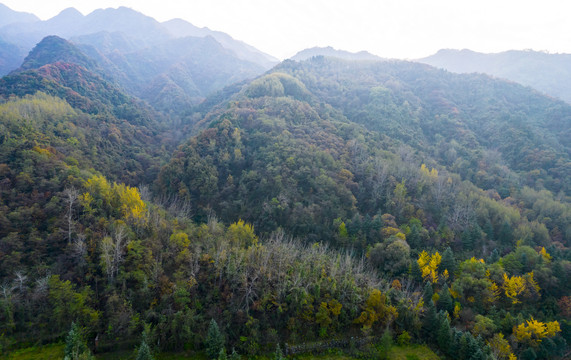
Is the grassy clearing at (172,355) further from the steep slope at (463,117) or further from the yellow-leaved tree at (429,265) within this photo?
the steep slope at (463,117)

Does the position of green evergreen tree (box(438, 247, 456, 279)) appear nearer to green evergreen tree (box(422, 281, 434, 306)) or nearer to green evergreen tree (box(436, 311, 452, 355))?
green evergreen tree (box(422, 281, 434, 306))

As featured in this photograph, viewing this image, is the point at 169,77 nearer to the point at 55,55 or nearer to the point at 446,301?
the point at 55,55

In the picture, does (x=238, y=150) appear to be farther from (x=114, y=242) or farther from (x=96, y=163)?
(x=114, y=242)

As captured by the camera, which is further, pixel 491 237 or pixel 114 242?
pixel 491 237

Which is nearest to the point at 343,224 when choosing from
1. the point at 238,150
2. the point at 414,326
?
the point at 414,326

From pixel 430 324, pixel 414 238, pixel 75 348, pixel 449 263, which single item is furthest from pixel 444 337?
pixel 75 348

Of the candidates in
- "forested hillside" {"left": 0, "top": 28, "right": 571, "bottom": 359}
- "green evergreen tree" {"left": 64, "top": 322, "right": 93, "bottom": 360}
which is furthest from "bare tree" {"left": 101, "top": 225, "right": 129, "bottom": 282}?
"green evergreen tree" {"left": 64, "top": 322, "right": 93, "bottom": 360}

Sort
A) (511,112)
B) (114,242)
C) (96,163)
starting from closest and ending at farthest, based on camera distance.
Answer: (114,242), (96,163), (511,112)
